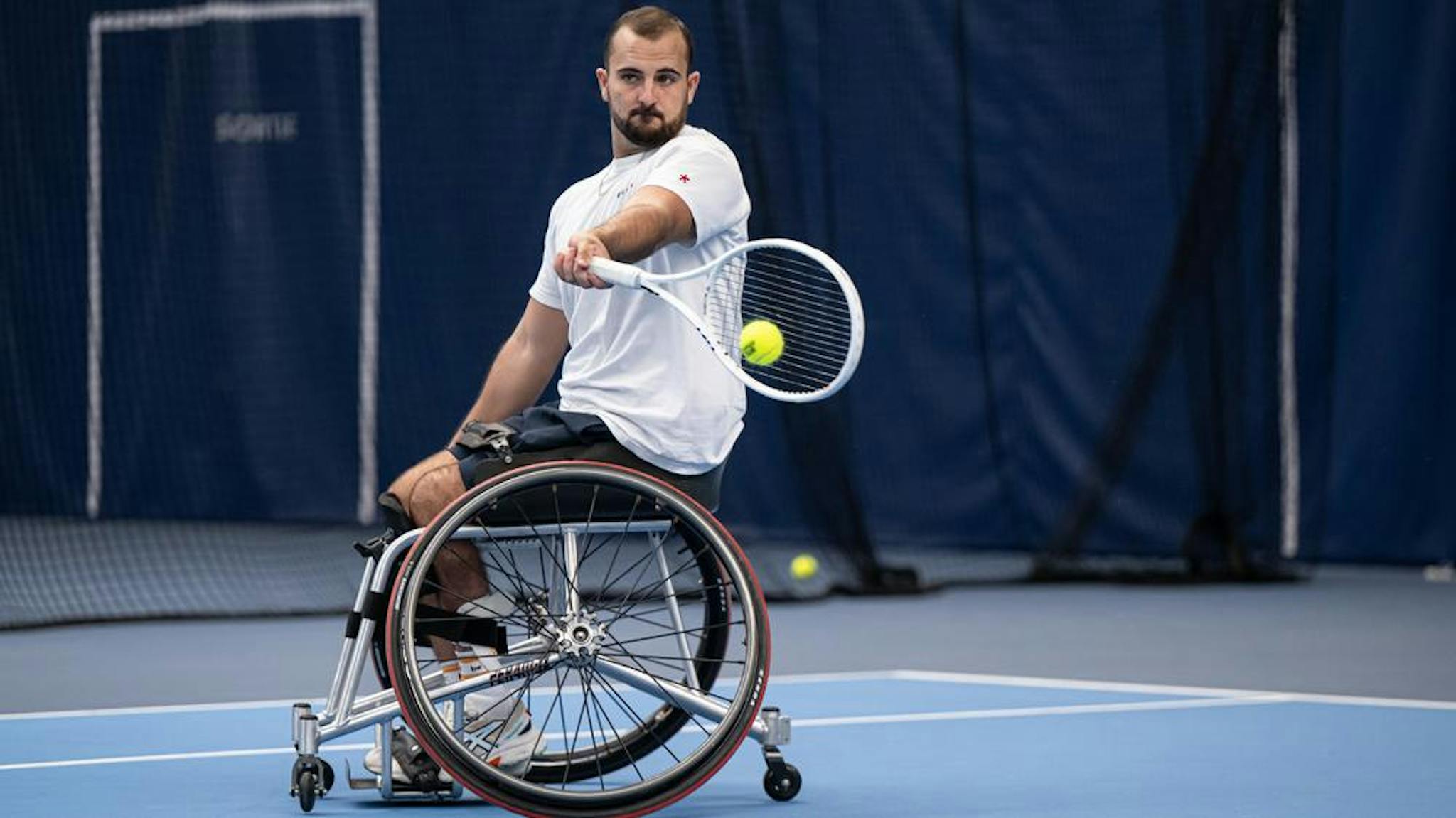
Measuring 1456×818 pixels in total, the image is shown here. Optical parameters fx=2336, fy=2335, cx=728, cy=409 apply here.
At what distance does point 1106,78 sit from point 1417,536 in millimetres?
1935

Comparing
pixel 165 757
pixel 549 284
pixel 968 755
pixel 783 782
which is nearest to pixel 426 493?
pixel 549 284

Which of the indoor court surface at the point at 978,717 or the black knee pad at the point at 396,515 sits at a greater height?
the black knee pad at the point at 396,515

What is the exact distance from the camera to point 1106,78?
8266mm

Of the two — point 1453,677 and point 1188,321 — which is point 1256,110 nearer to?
point 1188,321

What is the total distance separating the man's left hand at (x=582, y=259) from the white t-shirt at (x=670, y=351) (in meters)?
0.21


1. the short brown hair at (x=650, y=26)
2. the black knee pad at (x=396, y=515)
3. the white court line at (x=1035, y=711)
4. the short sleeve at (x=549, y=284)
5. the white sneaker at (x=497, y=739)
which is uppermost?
the short brown hair at (x=650, y=26)

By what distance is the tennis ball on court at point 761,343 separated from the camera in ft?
11.6

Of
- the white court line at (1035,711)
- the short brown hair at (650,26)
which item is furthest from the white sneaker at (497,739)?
the white court line at (1035,711)

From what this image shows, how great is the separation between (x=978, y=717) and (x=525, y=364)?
1.43m

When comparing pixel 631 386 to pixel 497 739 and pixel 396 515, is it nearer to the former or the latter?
pixel 396 515

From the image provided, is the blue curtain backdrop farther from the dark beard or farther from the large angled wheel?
the large angled wheel

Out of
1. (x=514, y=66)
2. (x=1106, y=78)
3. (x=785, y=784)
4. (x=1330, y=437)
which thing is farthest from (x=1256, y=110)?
(x=785, y=784)

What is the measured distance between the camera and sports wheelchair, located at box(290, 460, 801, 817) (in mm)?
3225

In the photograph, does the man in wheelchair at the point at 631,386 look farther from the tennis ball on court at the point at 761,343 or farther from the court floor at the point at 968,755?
the court floor at the point at 968,755
